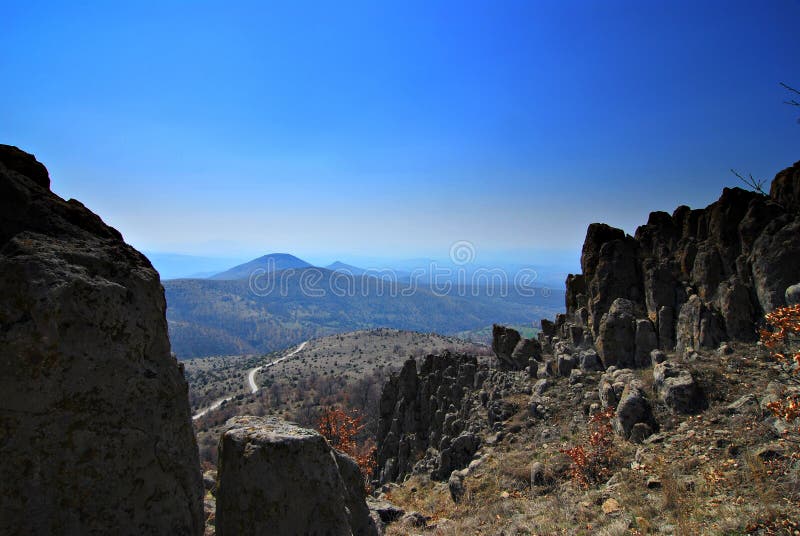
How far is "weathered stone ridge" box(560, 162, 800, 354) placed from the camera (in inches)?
605

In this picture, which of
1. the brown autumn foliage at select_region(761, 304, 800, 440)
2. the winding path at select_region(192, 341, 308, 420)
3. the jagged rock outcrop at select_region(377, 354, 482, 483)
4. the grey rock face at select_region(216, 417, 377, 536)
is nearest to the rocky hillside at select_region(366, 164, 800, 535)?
the jagged rock outcrop at select_region(377, 354, 482, 483)

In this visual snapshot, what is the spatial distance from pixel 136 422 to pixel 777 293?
63.5 ft

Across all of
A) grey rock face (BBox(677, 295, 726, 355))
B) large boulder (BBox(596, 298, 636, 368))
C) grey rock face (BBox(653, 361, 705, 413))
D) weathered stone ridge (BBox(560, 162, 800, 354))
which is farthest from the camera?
large boulder (BBox(596, 298, 636, 368))

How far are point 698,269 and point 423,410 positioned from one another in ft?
62.8

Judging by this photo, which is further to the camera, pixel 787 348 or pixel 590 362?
pixel 590 362

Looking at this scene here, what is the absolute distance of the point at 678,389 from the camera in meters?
13.0

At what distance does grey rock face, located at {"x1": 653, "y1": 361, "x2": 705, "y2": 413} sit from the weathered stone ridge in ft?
11.0

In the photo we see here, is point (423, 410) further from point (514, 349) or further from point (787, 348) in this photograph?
point (787, 348)

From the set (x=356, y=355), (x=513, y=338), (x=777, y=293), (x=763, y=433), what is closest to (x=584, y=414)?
(x=763, y=433)

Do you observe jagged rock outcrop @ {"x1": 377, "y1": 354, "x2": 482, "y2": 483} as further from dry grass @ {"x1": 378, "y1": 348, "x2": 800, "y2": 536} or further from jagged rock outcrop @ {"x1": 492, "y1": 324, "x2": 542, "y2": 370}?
dry grass @ {"x1": 378, "y1": 348, "x2": 800, "y2": 536}

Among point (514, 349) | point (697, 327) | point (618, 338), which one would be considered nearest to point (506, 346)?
point (514, 349)

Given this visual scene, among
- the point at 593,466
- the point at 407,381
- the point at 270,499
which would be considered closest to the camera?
the point at 270,499

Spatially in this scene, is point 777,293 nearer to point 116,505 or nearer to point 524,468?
point 524,468

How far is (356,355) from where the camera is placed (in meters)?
146
